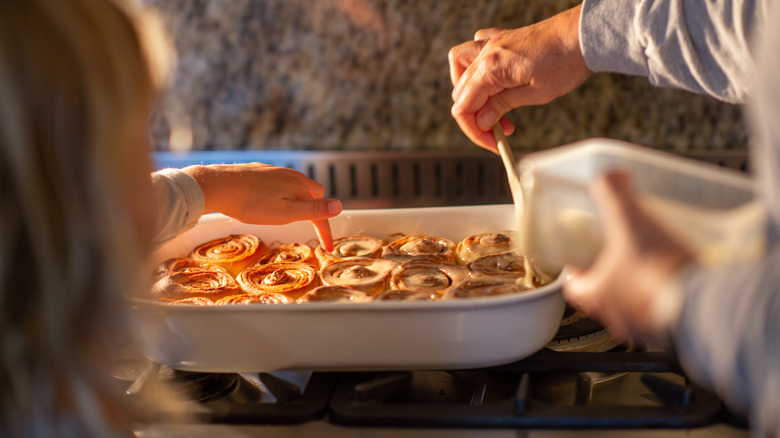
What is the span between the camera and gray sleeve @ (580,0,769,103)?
2.51ft

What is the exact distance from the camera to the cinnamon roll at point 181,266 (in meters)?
0.98

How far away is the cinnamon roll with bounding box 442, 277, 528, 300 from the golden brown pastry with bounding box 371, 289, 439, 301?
0.06 feet

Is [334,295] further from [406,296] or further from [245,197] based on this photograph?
[245,197]

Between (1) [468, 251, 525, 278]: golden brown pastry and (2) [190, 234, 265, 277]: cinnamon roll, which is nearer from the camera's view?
(1) [468, 251, 525, 278]: golden brown pastry

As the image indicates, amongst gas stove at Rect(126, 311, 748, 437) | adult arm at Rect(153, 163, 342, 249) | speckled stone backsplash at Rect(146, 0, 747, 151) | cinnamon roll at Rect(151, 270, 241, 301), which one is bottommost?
gas stove at Rect(126, 311, 748, 437)

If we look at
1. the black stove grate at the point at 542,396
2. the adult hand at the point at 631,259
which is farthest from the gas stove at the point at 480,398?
the adult hand at the point at 631,259

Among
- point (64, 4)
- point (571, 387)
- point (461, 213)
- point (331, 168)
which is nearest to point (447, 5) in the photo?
point (331, 168)

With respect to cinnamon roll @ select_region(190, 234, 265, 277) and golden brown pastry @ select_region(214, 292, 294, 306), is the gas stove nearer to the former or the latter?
golden brown pastry @ select_region(214, 292, 294, 306)

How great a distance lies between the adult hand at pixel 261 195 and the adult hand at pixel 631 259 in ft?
1.86

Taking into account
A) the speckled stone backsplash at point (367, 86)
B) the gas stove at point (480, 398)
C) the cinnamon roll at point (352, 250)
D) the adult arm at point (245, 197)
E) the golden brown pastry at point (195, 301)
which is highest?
the speckled stone backsplash at point (367, 86)

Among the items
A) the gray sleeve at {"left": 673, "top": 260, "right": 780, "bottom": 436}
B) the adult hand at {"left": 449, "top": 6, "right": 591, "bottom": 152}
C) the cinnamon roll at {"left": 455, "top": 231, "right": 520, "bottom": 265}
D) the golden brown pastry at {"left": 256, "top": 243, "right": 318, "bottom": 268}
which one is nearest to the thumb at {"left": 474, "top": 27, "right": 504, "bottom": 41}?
the adult hand at {"left": 449, "top": 6, "right": 591, "bottom": 152}

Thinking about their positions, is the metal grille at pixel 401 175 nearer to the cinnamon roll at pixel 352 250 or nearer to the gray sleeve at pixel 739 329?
the cinnamon roll at pixel 352 250

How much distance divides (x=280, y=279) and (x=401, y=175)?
70 centimetres

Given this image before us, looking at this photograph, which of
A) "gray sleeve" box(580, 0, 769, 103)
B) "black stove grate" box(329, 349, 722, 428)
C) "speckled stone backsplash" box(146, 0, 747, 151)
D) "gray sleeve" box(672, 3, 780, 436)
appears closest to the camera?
"gray sleeve" box(672, 3, 780, 436)
